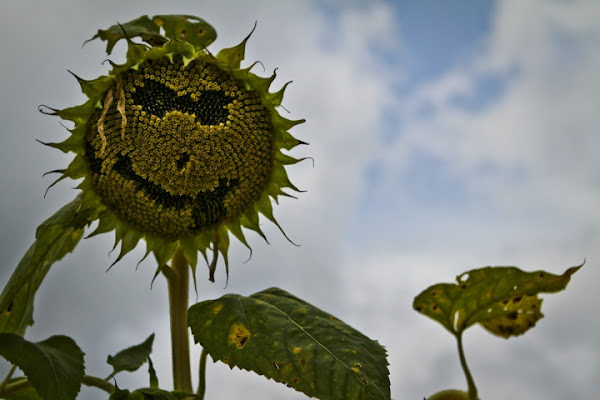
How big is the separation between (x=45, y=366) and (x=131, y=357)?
1.19ft

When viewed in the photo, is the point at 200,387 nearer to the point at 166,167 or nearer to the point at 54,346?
the point at 54,346

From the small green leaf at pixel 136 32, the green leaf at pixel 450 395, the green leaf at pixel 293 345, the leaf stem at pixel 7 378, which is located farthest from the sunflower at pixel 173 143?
the green leaf at pixel 450 395

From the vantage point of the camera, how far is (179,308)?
1715 mm

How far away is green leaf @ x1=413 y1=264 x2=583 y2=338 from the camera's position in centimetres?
177

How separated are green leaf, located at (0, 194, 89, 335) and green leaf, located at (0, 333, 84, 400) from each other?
0.24 ft

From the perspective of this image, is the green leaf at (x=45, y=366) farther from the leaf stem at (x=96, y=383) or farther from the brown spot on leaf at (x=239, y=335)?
the brown spot on leaf at (x=239, y=335)

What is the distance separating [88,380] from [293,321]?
47cm

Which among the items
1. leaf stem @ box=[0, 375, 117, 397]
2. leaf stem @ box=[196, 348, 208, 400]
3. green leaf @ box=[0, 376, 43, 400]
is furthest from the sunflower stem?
green leaf @ box=[0, 376, 43, 400]

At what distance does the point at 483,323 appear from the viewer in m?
1.92

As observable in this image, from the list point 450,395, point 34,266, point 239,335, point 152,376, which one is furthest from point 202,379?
point 450,395

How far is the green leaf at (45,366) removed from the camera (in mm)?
1524

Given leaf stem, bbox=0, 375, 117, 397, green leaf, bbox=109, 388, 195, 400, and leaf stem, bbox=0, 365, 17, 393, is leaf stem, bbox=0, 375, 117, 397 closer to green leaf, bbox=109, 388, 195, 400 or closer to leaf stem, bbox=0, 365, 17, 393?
Answer: leaf stem, bbox=0, 365, 17, 393

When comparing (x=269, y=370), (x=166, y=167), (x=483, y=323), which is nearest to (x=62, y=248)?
(x=166, y=167)

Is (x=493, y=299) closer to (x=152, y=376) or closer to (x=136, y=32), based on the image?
(x=152, y=376)
